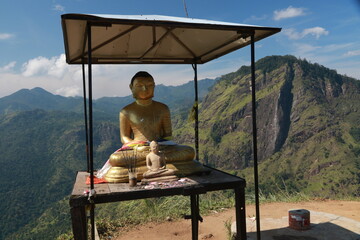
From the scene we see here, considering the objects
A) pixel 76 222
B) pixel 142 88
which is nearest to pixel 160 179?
pixel 76 222

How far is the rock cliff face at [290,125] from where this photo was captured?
7006 cm

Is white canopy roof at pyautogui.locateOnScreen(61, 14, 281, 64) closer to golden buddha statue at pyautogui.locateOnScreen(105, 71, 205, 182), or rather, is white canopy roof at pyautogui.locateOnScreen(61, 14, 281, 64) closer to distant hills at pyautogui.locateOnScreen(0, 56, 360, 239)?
golden buddha statue at pyautogui.locateOnScreen(105, 71, 205, 182)

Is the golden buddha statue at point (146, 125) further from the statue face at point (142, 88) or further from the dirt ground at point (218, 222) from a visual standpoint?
the dirt ground at point (218, 222)

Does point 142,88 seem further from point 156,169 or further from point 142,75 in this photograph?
point 156,169

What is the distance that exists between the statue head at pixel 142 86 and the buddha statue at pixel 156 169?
4.24ft

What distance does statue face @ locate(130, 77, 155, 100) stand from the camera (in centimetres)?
591

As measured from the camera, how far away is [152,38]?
5.77 m

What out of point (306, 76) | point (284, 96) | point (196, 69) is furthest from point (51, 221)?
point (306, 76)

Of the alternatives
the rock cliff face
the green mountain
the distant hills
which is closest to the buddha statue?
the green mountain

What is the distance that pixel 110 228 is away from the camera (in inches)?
301

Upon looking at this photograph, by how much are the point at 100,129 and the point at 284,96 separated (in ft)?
221

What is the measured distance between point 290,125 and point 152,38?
8818cm

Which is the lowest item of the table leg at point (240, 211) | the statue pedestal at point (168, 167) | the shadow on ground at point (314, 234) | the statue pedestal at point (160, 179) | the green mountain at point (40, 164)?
the green mountain at point (40, 164)

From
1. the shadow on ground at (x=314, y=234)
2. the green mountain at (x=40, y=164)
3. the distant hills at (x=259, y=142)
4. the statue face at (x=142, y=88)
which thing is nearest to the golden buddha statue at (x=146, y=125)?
the statue face at (x=142, y=88)
